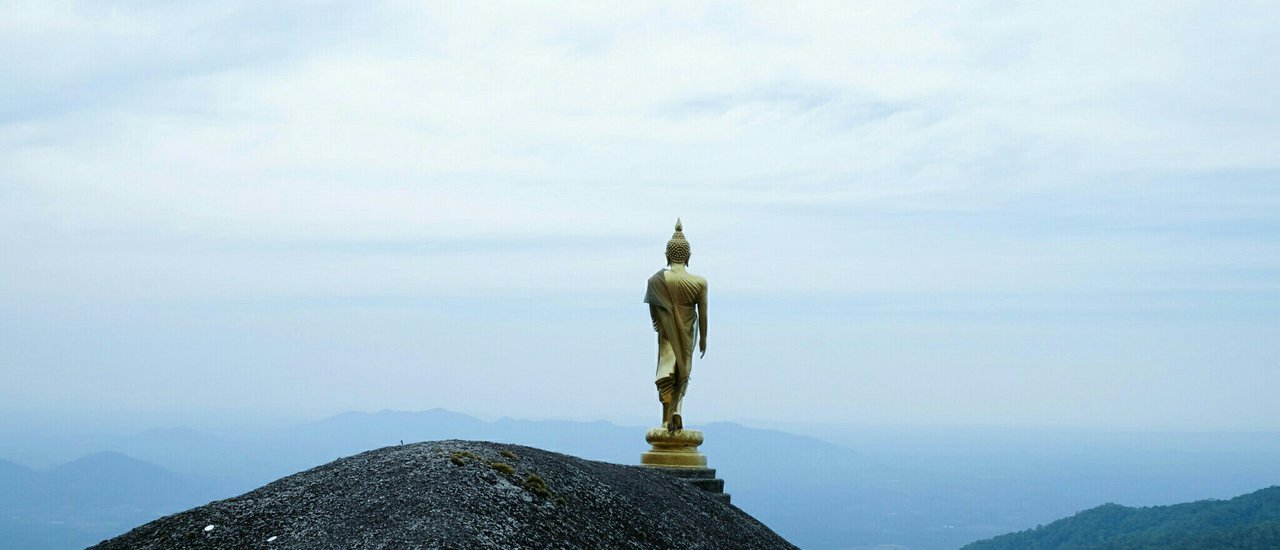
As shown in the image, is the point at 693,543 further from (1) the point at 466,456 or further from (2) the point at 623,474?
(1) the point at 466,456

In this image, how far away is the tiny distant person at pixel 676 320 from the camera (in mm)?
24531

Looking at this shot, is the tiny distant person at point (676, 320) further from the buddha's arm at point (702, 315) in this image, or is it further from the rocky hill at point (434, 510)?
the rocky hill at point (434, 510)

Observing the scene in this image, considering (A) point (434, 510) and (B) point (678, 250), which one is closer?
(A) point (434, 510)

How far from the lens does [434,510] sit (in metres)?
15.6

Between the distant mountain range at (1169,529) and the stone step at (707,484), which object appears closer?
the stone step at (707,484)

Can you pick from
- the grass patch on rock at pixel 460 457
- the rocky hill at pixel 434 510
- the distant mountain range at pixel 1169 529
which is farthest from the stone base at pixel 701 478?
the distant mountain range at pixel 1169 529

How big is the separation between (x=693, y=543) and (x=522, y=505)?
3582 mm

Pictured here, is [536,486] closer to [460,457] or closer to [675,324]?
[460,457]

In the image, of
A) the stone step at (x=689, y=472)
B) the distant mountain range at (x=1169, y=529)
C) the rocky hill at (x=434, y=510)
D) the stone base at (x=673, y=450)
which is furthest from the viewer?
the distant mountain range at (x=1169, y=529)

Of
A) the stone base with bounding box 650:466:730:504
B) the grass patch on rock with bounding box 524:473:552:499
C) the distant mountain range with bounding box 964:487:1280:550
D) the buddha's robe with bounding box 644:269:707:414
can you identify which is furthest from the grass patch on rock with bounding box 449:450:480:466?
the distant mountain range with bounding box 964:487:1280:550

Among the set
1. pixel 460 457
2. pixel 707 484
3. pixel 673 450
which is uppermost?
pixel 673 450

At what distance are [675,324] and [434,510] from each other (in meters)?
9.50

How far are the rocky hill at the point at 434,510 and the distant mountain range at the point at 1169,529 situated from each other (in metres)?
63.2

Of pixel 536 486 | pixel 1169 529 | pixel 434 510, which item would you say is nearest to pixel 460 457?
pixel 536 486
